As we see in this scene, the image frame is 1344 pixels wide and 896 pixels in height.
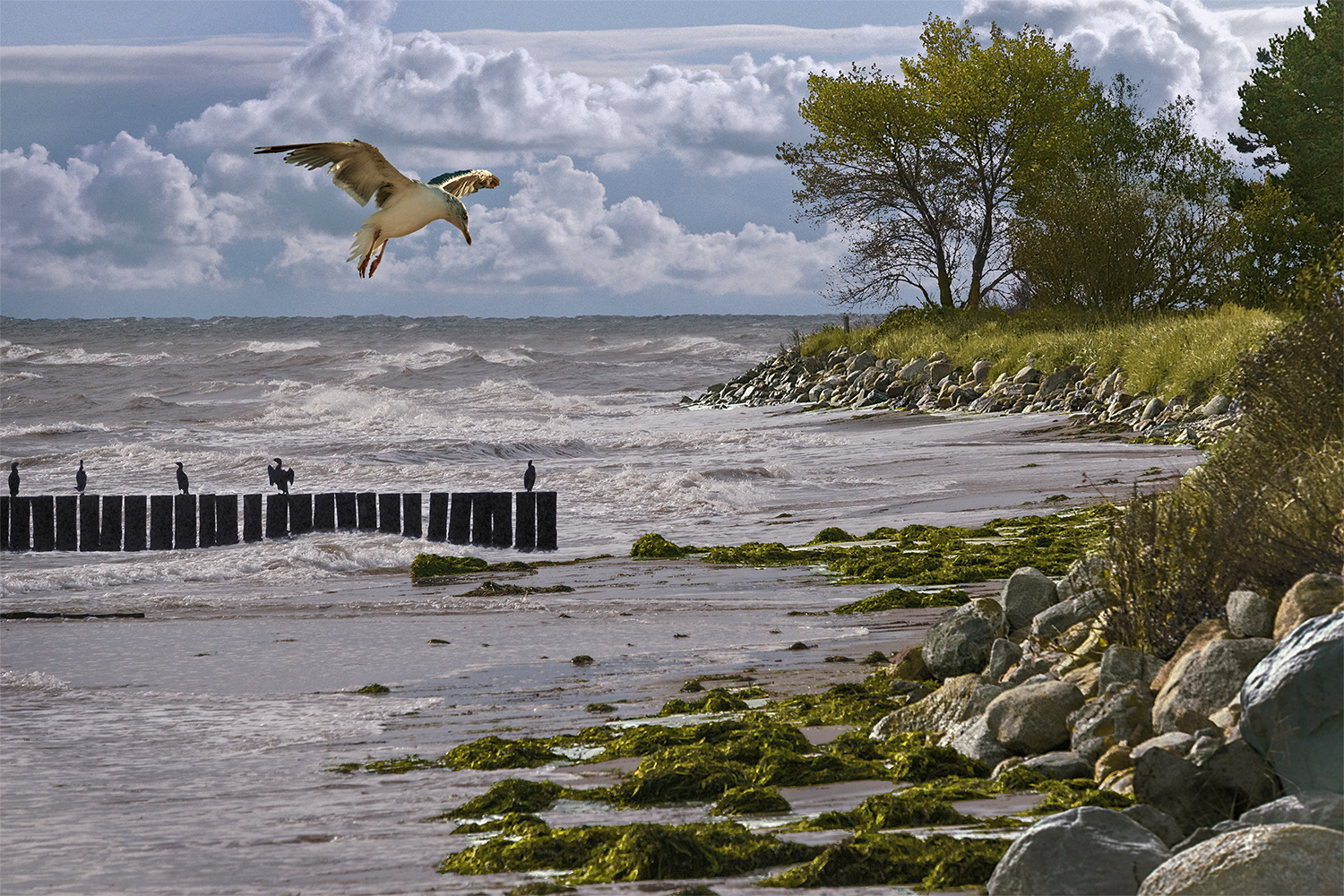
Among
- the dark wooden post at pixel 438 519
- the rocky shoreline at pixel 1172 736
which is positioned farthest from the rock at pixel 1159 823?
the dark wooden post at pixel 438 519

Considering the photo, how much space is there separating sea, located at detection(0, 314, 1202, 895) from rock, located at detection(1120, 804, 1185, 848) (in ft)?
2.82

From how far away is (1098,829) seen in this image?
135 inches

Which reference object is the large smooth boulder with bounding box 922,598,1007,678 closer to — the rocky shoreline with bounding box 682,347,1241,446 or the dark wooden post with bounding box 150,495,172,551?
the rocky shoreline with bounding box 682,347,1241,446

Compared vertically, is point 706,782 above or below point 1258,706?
below

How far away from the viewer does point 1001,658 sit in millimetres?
5691

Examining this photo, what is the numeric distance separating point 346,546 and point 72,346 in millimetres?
64029

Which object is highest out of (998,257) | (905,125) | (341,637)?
(905,125)

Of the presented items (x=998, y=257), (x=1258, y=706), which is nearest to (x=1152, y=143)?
(x=998, y=257)

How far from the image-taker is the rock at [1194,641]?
479cm

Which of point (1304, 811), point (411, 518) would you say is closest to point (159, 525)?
point (411, 518)

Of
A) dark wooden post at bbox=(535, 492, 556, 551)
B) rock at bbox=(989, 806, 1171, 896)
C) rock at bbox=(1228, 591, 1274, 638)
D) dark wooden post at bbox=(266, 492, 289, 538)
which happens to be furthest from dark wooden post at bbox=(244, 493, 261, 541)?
rock at bbox=(989, 806, 1171, 896)

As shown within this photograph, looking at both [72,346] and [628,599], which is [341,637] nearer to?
[628,599]

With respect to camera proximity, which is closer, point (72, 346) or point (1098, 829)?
point (1098, 829)

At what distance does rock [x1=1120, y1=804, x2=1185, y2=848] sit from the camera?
3.69 metres
